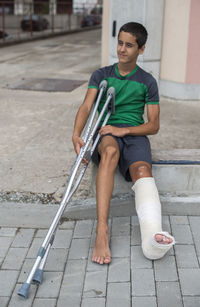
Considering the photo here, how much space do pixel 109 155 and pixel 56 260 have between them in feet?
2.75

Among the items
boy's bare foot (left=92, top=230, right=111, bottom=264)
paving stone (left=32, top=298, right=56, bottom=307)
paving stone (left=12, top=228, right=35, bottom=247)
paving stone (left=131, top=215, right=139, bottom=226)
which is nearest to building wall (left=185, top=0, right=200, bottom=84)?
paving stone (left=131, top=215, right=139, bottom=226)

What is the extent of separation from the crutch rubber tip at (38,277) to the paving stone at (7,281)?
188 mm

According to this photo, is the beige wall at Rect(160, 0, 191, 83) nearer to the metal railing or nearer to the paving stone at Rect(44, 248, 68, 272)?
the paving stone at Rect(44, 248, 68, 272)

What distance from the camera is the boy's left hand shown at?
339 cm

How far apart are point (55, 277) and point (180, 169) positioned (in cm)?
A: 141

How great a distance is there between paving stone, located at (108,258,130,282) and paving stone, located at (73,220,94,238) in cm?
43

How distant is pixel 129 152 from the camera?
343 cm

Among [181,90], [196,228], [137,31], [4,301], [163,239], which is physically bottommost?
[4,301]

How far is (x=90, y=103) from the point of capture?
11.7 ft

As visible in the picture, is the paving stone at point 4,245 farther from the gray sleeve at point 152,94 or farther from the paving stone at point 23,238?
the gray sleeve at point 152,94

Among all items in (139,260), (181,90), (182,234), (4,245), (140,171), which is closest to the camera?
(139,260)

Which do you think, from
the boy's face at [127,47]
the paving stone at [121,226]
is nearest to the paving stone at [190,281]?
the paving stone at [121,226]

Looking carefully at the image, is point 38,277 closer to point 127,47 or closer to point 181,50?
point 127,47

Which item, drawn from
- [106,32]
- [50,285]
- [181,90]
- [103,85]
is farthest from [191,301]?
[106,32]
